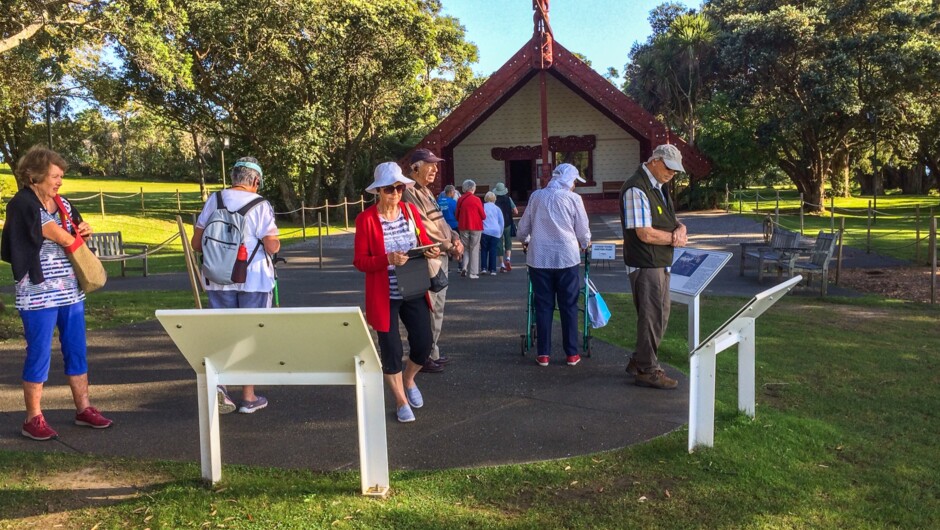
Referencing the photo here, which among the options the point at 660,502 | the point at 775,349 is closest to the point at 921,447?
the point at 660,502

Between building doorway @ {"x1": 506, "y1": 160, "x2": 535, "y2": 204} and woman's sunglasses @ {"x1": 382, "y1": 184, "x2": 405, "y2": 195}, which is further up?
building doorway @ {"x1": 506, "y1": 160, "x2": 535, "y2": 204}

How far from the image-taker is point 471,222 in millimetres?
11805

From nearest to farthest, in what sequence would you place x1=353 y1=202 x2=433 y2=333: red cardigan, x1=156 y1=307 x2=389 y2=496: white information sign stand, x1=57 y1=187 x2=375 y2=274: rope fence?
x1=156 y1=307 x2=389 y2=496: white information sign stand, x1=353 y1=202 x2=433 y2=333: red cardigan, x1=57 y1=187 x2=375 y2=274: rope fence

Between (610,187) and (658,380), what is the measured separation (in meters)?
24.2

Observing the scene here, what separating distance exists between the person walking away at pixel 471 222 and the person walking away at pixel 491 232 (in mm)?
403

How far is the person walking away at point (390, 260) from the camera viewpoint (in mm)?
4523

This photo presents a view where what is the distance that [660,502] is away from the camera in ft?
12.1

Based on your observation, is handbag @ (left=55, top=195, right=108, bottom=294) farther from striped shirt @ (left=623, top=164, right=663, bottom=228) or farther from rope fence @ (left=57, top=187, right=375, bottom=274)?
rope fence @ (left=57, top=187, right=375, bottom=274)

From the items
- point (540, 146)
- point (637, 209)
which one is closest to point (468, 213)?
point (637, 209)

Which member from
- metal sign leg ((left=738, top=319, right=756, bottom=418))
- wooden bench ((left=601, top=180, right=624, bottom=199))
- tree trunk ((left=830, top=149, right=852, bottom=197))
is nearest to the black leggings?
metal sign leg ((left=738, top=319, right=756, bottom=418))

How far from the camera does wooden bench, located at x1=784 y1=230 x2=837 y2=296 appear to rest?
11.1 m

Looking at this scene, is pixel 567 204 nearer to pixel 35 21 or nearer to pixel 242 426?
pixel 242 426

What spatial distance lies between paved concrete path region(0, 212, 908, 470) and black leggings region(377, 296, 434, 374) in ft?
1.45

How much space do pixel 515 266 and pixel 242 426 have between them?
9.83 m
